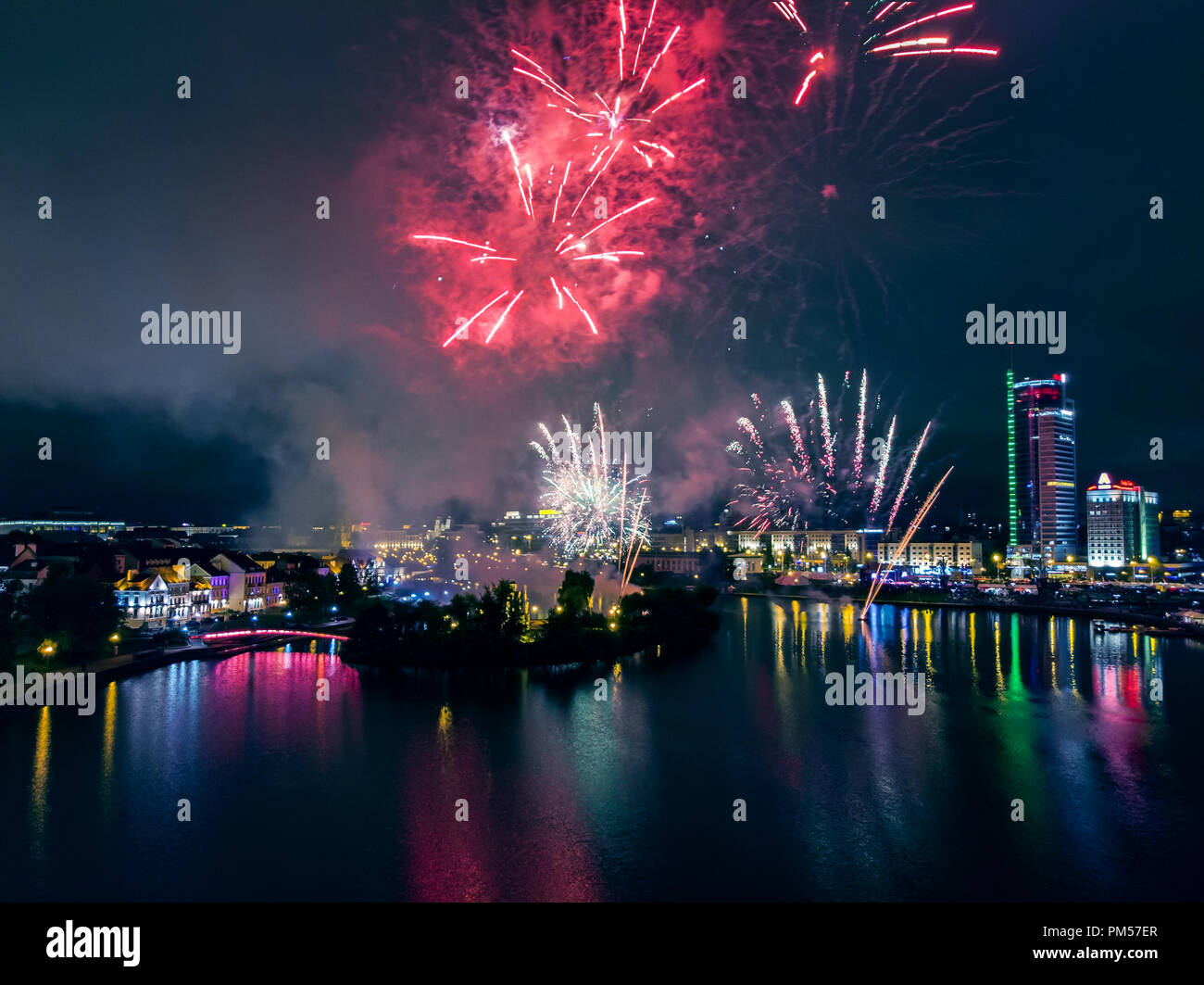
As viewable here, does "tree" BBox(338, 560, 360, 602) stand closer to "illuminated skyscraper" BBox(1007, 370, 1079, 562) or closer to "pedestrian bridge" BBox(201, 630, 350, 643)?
"pedestrian bridge" BBox(201, 630, 350, 643)

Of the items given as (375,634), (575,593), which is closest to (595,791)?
(375,634)

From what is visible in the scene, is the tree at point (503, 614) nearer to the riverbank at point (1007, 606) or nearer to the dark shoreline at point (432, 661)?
the dark shoreline at point (432, 661)

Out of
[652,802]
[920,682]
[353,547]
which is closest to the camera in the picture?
[652,802]

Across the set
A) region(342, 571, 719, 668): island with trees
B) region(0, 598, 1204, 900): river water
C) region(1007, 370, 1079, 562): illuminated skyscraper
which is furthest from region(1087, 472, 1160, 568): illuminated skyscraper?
region(342, 571, 719, 668): island with trees

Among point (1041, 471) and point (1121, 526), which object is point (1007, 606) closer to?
point (1121, 526)
